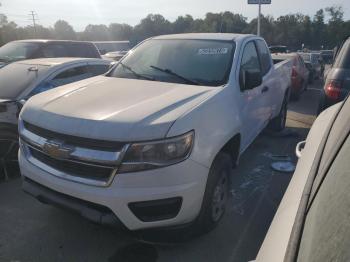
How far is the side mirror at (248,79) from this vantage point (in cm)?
369

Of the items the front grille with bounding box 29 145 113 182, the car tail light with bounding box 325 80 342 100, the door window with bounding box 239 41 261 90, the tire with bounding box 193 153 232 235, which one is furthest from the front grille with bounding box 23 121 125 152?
the car tail light with bounding box 325 80 342 100

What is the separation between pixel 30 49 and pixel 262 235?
6.93 m

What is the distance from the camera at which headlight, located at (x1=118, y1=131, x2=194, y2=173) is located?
97.4 inches

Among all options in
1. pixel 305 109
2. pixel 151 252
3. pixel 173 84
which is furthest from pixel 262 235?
pixel 305 109

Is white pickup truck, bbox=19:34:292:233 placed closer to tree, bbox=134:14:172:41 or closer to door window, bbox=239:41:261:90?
door window, bbox=239:41:261:90

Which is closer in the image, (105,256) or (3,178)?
(105,256)

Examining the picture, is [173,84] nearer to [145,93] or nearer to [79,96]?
[145,93]

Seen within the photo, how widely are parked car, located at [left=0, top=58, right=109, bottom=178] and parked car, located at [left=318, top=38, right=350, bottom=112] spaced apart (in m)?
3.69

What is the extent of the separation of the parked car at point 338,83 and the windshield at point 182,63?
185 centimetres

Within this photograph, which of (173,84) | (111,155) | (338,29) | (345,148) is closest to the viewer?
(345,148)

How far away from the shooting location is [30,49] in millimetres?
8023

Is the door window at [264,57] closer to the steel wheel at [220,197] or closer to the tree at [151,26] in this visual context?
the steel wheel at [220,197]

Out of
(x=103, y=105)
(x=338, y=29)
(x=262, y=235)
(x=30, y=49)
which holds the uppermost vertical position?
(x=338, y=29)

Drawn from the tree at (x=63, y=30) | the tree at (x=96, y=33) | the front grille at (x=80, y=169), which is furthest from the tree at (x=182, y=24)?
the front grille at (x=80, y=169)
